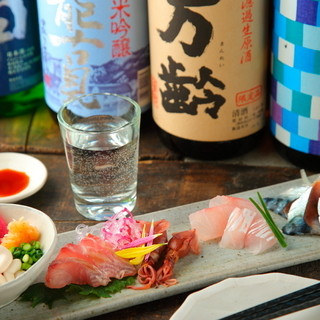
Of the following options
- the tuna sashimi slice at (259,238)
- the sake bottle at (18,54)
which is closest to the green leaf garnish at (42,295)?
the tuna sashimi slice at (259,238)

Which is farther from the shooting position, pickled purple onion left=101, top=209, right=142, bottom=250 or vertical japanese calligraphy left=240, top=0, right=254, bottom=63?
vertical japanese calligraphy left=240, top=0, right=254, bottom=63

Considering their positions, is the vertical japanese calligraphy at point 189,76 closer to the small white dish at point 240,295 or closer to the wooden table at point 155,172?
the wooden table at point 155,172

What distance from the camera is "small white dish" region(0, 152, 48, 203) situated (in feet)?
5.26

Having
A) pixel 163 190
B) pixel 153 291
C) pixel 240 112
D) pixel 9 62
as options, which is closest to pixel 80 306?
pixel 153 291

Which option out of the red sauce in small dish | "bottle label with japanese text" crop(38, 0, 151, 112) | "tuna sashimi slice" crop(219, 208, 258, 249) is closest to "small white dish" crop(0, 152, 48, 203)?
the red sauce in small dish

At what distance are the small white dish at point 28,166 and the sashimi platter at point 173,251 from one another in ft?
0.57

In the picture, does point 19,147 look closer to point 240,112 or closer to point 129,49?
point 129,49

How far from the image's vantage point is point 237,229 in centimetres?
141

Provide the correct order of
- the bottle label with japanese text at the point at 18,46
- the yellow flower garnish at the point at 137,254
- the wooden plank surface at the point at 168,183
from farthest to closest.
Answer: the bottle label with japanese text at the point at 18,46, the wooden plank surface at the point at 168,183, the yellow flower garnish at the point at 137,254

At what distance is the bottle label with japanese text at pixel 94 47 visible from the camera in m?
1.61

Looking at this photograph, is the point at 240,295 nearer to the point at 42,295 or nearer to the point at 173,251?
the point at 173,251

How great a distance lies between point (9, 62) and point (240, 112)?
506 mm

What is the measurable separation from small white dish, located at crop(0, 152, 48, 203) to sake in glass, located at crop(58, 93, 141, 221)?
99 mm

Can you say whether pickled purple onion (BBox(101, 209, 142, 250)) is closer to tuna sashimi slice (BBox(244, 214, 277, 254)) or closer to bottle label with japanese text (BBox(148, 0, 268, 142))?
tuna sashimi slice (BBox(244, 214, 277, 254))
